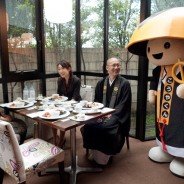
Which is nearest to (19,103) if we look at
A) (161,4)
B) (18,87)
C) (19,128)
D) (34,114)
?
(19,128)

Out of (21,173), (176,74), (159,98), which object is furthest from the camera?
(159,98)

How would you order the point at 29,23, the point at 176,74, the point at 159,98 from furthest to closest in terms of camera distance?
1. the point at 29,23
2. the point at 159,98
3. the point at 176,74

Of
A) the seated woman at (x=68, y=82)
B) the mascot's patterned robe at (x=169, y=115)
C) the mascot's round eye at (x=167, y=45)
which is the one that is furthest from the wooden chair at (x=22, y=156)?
the mascot's round eye at (x=167, y=45)

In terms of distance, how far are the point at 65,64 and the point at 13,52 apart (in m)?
0.72

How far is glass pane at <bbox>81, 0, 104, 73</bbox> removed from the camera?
3371mm

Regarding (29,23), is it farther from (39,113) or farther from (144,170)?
(144,170)

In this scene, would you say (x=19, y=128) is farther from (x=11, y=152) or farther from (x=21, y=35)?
(x=21, y=35)

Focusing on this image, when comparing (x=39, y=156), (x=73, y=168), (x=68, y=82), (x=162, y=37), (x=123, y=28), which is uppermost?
(x=123, y=28)

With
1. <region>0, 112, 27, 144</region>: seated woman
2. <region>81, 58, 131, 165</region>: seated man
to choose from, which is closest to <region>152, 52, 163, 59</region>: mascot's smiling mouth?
<region>81, 58, 131, 165</region>: seated man

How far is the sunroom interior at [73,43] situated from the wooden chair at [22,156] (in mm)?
1241

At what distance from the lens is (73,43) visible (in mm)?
3672

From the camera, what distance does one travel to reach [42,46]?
10.7 feet

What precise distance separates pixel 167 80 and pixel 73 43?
1.87 metres

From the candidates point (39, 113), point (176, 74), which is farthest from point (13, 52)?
point (176, 74)
